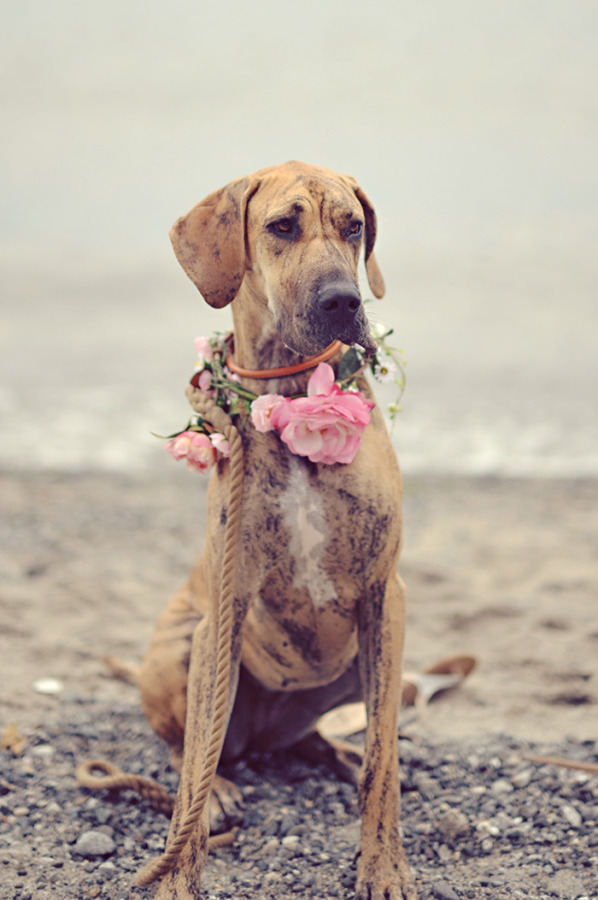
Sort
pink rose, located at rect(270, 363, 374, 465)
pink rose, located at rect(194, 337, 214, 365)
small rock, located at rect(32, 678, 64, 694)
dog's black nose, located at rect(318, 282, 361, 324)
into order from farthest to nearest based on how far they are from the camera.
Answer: small rock, located at rect(32, 678, 64, 694) < pink rose, located at rect(194, 337, 214, 365) < pink rose, located at rect(270, 363, 374, 465) < dog's black nose, located at rect(318, 282, 361, 324)

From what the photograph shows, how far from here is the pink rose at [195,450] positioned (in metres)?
2.51

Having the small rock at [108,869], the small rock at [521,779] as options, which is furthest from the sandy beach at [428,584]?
the small rock at [108,869]

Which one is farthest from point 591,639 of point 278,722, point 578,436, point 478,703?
point 578,436

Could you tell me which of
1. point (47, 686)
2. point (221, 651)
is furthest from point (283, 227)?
point (47, 686)

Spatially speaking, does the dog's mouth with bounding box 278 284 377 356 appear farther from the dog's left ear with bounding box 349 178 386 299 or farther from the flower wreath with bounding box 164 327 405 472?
the dog's left ear with bounding box 349 178 386 299

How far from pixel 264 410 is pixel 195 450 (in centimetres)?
24

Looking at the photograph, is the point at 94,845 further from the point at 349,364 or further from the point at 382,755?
the point at 349,364

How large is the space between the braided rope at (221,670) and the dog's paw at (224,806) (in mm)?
457

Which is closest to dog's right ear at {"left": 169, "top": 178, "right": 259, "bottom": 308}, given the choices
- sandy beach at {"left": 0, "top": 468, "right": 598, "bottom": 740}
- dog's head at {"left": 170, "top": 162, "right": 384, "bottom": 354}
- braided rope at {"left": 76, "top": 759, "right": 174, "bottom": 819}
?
dog's head at {"left": 170, "top": 162, "right": 384, "bottom": 354}

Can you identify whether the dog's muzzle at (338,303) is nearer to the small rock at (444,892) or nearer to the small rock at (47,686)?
the small rock at (444,892)

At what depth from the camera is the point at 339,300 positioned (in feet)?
7.32

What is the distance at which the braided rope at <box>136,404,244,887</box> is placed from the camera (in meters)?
2.38

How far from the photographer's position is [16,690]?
3.96 metres

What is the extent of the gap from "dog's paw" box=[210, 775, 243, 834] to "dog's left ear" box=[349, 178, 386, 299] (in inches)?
67.2
